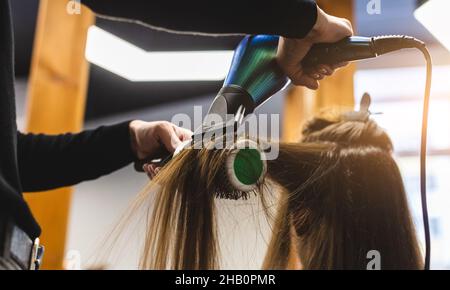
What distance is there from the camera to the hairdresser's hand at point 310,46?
A: 28.2 inches

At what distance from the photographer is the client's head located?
90 centimetres

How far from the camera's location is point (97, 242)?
948 millimetres

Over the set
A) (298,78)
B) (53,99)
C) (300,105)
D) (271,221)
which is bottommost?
(271,221)

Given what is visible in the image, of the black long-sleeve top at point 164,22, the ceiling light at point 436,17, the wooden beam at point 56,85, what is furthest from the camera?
the wooden beam at point 56,85

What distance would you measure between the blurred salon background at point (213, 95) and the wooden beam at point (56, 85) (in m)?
0.03

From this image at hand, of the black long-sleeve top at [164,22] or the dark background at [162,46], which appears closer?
the black long-sleeve top at [164,22]

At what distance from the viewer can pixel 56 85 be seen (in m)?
1.45

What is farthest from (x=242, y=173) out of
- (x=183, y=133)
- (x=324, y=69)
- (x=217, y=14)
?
(x=217, y=14)

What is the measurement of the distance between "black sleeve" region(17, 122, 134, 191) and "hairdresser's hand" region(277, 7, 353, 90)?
0.34 m

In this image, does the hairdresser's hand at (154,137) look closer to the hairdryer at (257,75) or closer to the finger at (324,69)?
the hairdryer at (257,75)

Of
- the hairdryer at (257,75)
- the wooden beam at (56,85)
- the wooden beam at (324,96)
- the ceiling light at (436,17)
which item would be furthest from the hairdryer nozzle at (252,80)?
the wooden beam at (56,85)

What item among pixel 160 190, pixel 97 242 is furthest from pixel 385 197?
pixel 97 242

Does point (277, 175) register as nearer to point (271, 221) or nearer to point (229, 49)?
point (271, 221)

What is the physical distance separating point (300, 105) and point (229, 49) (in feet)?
3.03
